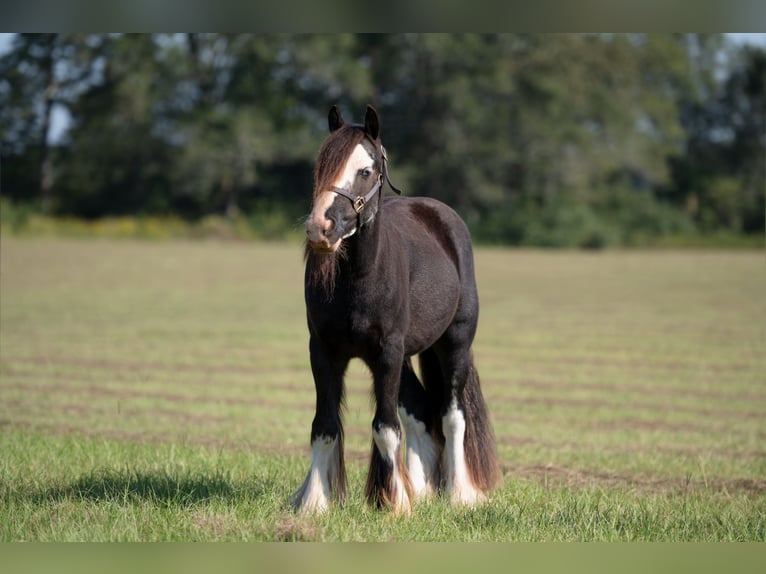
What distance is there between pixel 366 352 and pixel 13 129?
1343 inches

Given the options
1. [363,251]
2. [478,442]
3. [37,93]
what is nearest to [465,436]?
[478,442]

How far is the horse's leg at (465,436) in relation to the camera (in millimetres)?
6582

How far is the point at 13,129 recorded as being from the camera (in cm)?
3594

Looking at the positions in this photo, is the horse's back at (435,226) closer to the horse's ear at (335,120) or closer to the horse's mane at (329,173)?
the horse's ear at (335,120)

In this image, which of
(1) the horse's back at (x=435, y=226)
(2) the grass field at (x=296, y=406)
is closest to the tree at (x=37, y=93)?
(2) the grass field at (x=296, y=406)

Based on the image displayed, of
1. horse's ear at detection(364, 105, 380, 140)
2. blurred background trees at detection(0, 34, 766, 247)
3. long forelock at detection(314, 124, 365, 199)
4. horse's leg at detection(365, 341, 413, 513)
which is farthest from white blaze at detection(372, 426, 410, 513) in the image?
blurred background trees at detection(0, 34, 766, 247)

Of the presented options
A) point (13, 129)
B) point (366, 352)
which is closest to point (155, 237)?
point (13, 129)

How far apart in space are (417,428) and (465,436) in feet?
1.22

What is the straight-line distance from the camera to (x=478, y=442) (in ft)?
22.4

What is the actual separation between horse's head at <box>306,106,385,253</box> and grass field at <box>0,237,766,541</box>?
1.66 m

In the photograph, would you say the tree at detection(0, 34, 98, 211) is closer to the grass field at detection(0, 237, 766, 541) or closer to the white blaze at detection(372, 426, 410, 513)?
the grass field at detection(0, 237, 766, 541)

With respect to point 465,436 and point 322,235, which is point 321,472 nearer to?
point 465,436

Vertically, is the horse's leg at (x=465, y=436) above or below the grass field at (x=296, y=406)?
above

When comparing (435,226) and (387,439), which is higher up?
(435,226)
